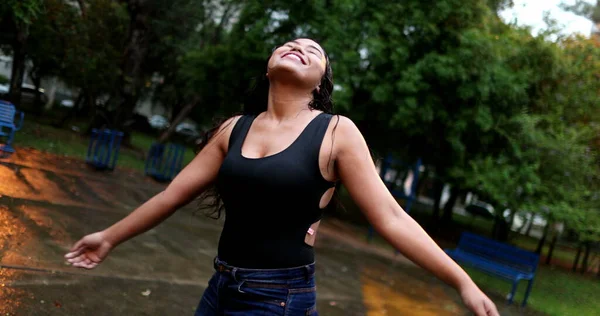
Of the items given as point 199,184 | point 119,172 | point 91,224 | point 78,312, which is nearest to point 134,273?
point 78,312

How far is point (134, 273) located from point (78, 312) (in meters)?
1.28

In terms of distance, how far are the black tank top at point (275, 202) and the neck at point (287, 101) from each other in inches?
6.0

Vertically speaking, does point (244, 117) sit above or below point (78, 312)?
above

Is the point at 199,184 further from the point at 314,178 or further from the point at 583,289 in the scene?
the point at 583,289

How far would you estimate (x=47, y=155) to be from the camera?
40.6 ft

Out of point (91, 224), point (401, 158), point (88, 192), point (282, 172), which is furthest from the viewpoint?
point (401, 158)

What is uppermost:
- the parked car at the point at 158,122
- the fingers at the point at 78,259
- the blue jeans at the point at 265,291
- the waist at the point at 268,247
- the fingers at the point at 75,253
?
the waist at the point at 268,247

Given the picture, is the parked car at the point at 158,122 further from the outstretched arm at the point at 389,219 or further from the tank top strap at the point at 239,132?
the outstretched arm at the point at 389,219

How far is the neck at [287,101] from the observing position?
2090 mm

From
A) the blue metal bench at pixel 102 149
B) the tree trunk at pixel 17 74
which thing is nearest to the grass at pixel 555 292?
the blue metal bench at pixel 102 149

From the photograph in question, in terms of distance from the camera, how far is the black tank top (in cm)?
186

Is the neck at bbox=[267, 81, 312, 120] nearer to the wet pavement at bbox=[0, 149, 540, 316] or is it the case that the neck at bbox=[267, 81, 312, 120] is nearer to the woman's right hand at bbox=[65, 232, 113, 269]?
the woman's right hand at bbox=[65, 232, 113, 269]

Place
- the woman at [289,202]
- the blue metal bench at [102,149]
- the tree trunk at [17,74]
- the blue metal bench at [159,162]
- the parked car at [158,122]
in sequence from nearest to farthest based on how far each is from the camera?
1. the woman at [289,202]
2. the blue metal bench at [102,149]
3. the blue metal bench at [159,162]
4. the tree trunk at [17,74]
5. the parked car at [158,122]

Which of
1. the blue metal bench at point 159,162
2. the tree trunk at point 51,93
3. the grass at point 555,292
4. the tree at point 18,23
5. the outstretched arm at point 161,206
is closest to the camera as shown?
the outstretched arm at point 161,206
